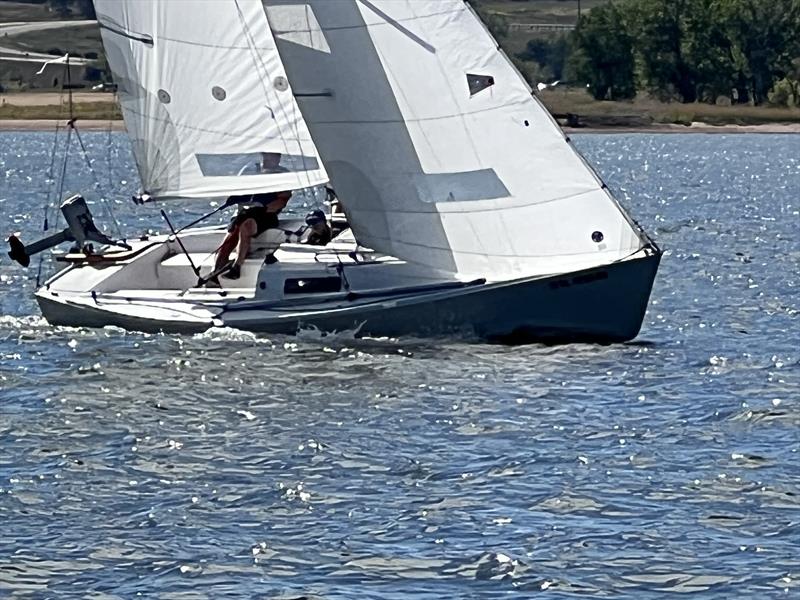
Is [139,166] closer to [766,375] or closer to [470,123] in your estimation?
[470,123]

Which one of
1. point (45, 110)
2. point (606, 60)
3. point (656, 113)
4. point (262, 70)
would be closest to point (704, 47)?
point (656, 113)

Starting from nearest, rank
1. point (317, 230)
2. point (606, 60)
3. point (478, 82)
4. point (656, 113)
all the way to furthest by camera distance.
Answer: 1. point (478, 82)
2. point (317, 230)
3. point (656, 113)
4. point (606, 60)

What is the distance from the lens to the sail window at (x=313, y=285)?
2466 cm

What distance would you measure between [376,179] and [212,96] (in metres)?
2.61

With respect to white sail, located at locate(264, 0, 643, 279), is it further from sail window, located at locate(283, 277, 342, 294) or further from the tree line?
the tree line

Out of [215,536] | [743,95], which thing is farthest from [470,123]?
[743,95]

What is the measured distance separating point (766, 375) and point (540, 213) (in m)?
3.26

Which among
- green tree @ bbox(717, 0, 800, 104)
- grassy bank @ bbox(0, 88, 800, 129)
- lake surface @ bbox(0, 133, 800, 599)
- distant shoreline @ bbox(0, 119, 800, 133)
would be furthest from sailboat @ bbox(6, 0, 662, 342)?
green tree @ bbox(717, 0, 800, 104)

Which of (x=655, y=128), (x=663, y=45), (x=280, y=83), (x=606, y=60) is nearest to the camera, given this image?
(x=280, y=83)

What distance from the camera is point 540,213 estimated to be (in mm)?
24234

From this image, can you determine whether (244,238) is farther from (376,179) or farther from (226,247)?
(376,179)

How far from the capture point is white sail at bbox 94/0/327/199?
2595 centimetres

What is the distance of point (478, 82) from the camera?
24.5 m

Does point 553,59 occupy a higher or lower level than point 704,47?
lower
